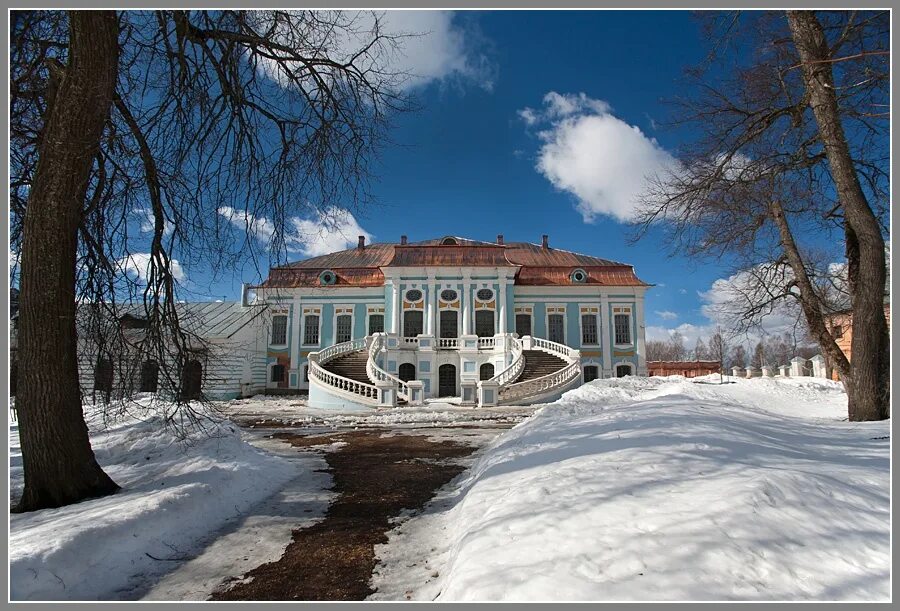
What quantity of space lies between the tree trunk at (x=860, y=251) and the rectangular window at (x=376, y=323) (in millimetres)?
26327

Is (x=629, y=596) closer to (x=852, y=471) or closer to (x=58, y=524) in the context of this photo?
(x=852, y=471)

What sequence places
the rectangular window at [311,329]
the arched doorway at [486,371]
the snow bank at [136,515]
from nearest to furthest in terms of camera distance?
the snow bank at [136,515], the arched doorway at [486,371], the rectangular window at [311,329]

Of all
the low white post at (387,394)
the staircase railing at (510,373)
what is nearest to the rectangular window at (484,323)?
the staircase railing at (510,373)

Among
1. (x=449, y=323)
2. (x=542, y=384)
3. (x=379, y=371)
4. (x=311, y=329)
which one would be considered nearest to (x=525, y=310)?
(x=449, y=323)

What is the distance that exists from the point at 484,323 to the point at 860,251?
75.5ft

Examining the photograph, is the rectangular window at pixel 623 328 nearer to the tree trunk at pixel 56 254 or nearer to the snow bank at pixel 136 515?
the snow bank at pixel 136 515

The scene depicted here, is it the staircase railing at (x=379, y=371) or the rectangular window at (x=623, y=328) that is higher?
the rectangular window at (x=623, y=328)

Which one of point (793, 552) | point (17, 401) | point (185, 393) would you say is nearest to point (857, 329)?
point (793, 552)

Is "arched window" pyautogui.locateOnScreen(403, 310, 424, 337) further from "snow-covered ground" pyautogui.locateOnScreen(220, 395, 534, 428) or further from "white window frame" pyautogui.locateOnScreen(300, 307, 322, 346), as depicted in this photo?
"snow-covered ground" pyautogui.locateOnScreen(220, 395, 534, 428)

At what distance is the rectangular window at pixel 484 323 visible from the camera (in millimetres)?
30172

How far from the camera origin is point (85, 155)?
4934 mm

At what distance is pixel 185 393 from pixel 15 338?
5.62ft

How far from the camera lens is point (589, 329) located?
104 feet

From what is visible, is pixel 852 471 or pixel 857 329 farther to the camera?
pixel 857 329
